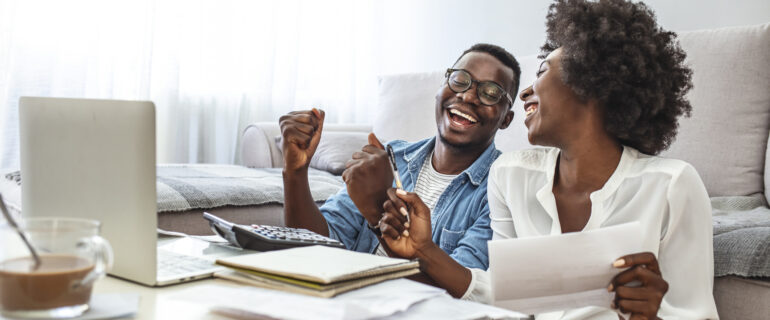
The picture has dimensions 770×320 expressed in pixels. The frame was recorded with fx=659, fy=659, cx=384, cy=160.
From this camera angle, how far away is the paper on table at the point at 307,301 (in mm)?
580

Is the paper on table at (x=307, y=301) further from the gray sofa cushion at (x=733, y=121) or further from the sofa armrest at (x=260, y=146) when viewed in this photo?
the sofa armrest at (x=260, y=146)

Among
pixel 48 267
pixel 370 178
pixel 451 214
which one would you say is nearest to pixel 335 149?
pixel 451 214

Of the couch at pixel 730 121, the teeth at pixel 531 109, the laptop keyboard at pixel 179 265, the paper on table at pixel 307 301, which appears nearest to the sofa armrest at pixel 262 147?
the couch at pixel 730 121

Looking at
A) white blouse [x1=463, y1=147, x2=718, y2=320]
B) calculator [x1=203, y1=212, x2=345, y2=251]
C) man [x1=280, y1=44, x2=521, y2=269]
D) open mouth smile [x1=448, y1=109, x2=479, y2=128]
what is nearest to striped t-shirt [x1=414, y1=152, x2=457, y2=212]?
man [x1=280, y1=44, x2=521, y2=269]

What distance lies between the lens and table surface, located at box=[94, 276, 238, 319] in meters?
0.64

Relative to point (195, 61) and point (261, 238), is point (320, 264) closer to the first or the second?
point (261, 238)

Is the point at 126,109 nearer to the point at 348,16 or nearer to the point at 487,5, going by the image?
the point at 487,5

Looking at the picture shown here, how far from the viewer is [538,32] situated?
3.07m

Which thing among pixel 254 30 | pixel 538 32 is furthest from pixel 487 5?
pixel 254 30

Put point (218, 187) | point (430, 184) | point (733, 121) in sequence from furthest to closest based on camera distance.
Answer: point (218, 187) < point (733, 121) < point (430, 184)

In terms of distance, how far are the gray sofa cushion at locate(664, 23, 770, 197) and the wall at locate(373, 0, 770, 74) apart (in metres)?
0.69

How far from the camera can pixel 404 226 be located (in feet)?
3.43

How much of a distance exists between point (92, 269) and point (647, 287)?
2.28 ft

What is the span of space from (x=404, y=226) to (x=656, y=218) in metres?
0.39
